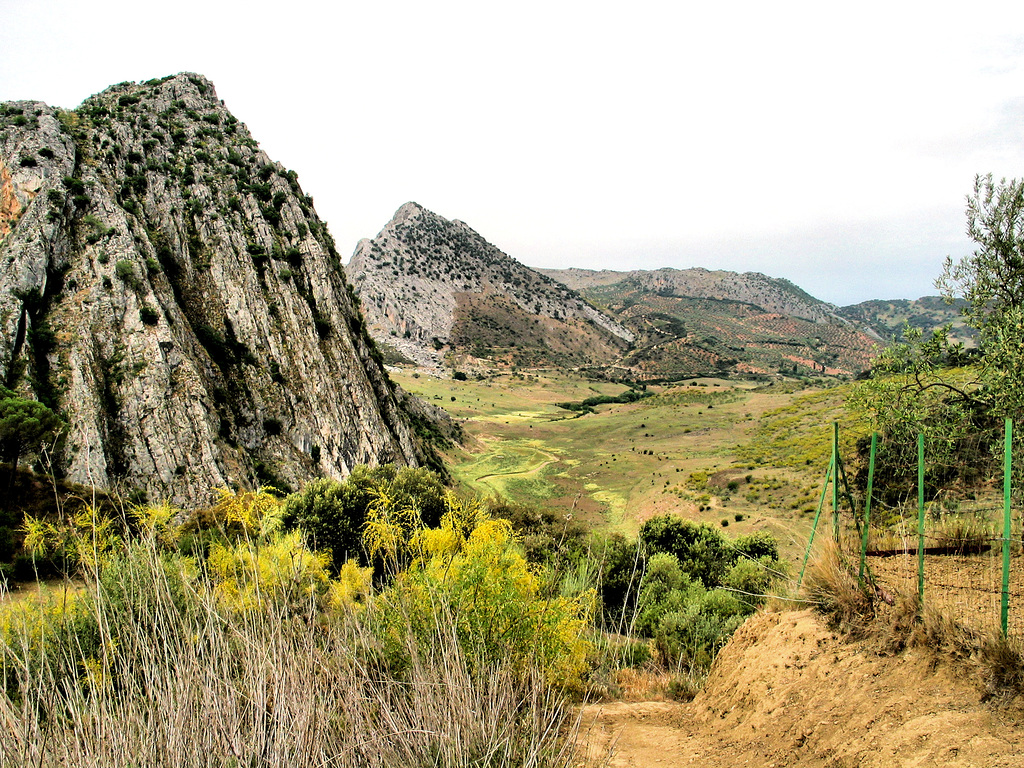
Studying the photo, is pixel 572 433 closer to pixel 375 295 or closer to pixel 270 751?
pixel 270 751

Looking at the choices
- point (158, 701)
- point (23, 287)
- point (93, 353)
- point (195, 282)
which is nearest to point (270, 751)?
point (158, 701)

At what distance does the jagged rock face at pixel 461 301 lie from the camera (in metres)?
130

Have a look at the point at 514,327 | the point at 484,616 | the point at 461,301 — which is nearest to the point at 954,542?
the point at 484,616

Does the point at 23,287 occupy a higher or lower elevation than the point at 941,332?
higher

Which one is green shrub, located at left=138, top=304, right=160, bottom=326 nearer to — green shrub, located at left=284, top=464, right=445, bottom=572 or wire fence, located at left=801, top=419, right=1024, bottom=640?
green shrub, located at left=284, top=464, right=445, bottom=572

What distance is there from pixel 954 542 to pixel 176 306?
33.2 meters

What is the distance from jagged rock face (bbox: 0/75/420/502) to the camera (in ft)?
71.9

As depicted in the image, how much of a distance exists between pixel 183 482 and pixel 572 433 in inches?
2158

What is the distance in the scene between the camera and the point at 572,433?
235 feet

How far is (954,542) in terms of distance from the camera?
5.65 m

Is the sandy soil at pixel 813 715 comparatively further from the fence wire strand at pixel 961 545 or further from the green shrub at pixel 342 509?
the green shrub at pixel 342 509

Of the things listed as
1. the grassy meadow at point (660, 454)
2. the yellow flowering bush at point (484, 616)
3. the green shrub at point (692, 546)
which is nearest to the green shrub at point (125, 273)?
the grassy meadow at point (660, 454)

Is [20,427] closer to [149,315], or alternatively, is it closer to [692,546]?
[149,315]

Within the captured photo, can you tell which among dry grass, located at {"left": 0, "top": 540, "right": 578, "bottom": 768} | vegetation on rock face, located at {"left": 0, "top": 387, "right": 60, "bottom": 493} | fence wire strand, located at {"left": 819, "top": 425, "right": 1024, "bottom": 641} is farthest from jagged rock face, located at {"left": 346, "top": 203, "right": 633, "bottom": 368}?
dry grass, located at {"left": 0, "top": 540, "right": 578, "bottom": 768}
